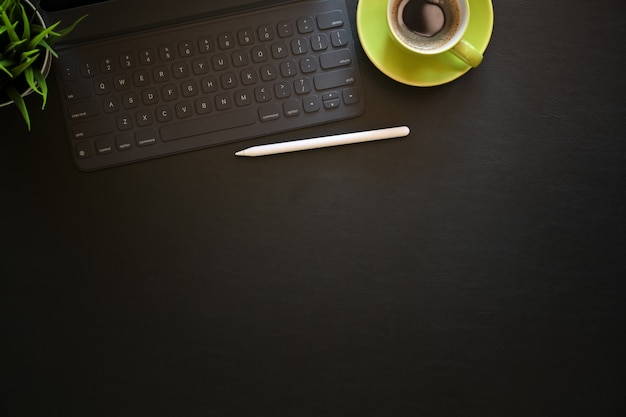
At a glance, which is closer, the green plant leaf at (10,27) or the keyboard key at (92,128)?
the green plant leaf at (10,27)

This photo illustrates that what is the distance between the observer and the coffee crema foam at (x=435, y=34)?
73 cm

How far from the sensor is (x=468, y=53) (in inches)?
27.4

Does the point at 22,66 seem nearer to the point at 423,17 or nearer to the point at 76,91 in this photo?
the point at 76,91

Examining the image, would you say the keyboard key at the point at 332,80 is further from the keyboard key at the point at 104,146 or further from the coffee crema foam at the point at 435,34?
the keyboard key at the point at 104,146

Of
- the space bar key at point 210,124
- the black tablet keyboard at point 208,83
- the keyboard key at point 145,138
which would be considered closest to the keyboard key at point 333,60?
the black tablet keyboard at point 208,83

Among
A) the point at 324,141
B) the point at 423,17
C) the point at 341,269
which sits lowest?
the point at 341,269

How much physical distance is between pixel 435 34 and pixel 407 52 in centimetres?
4

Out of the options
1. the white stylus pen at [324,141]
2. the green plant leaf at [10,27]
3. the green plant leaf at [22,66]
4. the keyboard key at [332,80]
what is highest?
the green plant leaf at [10,27]

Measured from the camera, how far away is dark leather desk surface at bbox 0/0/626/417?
738 millimetres

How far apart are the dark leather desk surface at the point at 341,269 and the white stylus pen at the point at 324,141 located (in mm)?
13

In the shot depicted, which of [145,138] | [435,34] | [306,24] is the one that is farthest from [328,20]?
[145,138]

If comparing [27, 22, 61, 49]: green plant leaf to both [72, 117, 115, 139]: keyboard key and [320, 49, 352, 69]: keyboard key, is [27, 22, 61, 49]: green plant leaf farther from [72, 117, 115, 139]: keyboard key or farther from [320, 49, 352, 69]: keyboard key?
[320, 49, 352, 69]: keyboard key

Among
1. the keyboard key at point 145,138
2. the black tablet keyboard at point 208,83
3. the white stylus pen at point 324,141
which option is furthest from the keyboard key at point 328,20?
the keyboard key at point 145,138

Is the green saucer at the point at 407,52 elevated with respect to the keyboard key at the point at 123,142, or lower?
elevated
